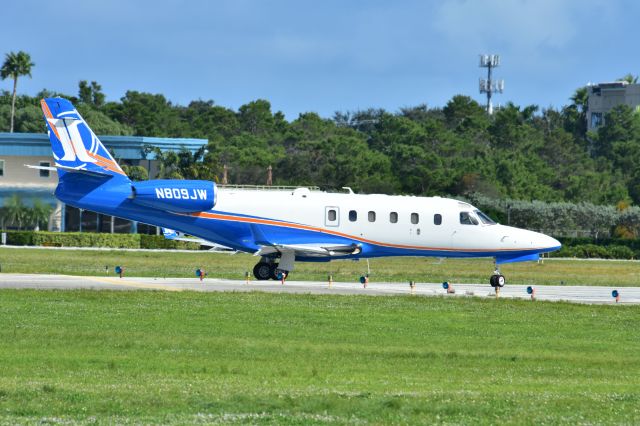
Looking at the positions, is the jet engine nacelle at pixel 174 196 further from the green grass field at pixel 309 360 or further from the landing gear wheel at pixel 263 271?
the green grass field at pixel 309 360

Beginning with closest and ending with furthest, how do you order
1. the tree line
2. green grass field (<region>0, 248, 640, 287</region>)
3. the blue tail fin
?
the blue tail fin, green grass field (<region>0, 248, 640, 287</region>), the tree line

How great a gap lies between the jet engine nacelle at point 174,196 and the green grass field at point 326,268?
535cm

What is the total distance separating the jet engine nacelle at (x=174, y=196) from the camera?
1588 inches

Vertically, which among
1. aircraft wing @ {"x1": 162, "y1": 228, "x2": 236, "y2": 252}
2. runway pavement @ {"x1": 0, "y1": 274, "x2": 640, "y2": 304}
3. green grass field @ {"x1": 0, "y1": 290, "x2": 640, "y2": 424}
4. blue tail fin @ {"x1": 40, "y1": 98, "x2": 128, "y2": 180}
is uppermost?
blue tail fin @ {"x1": 40, "y1": 98, "x2": 128, "y2": 180}

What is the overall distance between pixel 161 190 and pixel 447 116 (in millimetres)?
118842

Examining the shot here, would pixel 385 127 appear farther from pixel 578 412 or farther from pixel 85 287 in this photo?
pixel 578 412

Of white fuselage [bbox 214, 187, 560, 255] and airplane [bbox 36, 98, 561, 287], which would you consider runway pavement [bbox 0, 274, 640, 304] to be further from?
white fuselage [bbox 214, 187, 560, 255]

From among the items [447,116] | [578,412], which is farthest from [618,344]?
[447,116]

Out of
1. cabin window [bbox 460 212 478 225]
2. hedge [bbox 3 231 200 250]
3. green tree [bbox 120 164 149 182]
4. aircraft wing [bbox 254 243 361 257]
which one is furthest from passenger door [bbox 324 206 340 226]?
green tree [bbox 120 164 149 182]

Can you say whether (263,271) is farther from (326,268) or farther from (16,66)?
(16,66)

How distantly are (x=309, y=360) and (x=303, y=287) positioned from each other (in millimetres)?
17646

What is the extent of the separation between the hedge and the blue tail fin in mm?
31564

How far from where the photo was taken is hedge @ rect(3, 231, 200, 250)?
72.3m

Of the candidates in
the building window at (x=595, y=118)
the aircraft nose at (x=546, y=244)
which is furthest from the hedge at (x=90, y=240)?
the building window at (x=595, y=118)
